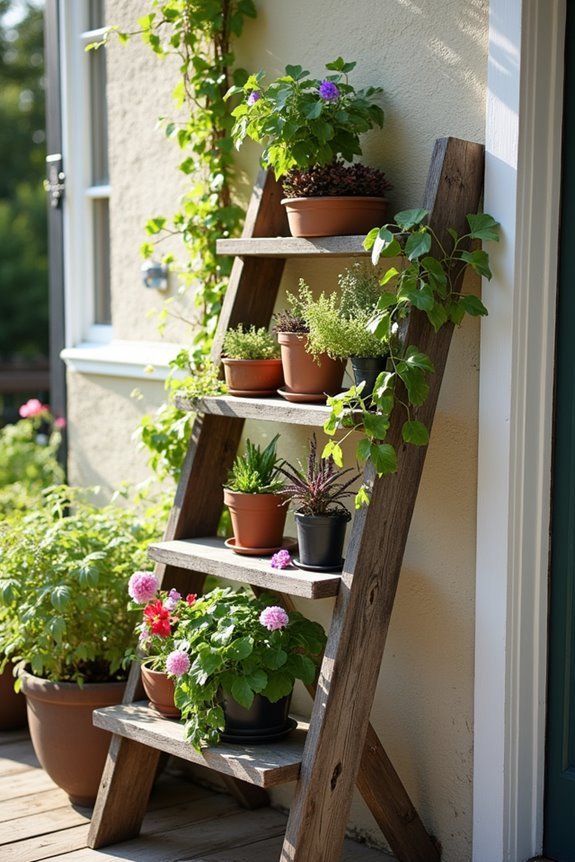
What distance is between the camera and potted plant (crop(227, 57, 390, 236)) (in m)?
2.68

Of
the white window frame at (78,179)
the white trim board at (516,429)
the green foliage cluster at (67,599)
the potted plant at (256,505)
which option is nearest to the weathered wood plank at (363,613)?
the white trim board at (516,429)

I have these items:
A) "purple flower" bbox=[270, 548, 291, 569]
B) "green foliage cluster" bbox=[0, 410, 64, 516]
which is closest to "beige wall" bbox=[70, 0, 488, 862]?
"purple flower" bbox=[270, 548, 291, 569]

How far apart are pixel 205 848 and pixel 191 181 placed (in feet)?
6.39

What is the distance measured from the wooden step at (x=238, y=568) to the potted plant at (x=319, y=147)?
0.79 meters

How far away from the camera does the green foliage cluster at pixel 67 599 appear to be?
10.3 feet

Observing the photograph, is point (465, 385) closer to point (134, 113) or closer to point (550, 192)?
point (550, 192)

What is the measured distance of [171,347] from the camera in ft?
12.4

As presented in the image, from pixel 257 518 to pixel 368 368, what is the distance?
1.58ft

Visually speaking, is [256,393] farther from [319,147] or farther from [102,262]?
[102,262]

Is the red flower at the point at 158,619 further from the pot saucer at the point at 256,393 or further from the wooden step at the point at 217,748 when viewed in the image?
the pot saucer at the point at 256,393

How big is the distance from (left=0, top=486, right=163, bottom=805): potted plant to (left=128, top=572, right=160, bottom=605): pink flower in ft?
0.79

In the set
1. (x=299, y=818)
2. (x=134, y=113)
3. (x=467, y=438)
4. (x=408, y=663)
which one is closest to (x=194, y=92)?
(x=134, y=113)

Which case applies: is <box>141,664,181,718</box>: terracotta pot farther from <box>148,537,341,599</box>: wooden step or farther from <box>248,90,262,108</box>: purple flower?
<box>248,90,262,108</box>: purple flower

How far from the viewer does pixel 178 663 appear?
8.69 ft
